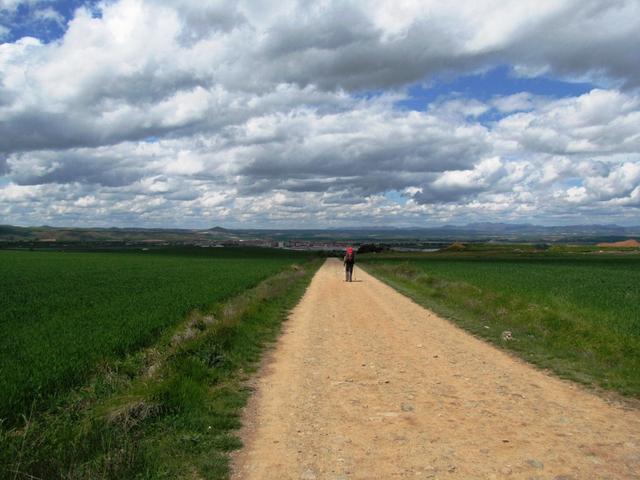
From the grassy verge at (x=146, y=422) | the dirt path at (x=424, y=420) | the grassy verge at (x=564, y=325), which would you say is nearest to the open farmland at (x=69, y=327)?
the grassy verge at (x=146, y=422)

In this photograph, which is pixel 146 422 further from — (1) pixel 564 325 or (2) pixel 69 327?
(1) pixel 564 325

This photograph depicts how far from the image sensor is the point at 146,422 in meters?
7.67

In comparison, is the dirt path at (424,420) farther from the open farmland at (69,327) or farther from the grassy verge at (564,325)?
the open farmland at (69,327)

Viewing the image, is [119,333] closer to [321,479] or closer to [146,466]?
[146,466]

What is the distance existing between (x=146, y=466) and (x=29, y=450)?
132 centimetres

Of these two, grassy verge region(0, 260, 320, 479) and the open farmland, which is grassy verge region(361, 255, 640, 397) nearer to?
grassy verge region(0, 260, 320, 479)

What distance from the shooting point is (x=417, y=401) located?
352 inches

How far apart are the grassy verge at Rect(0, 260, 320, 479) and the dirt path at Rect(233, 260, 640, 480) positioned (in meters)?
0.53

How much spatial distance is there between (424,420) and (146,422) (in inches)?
163

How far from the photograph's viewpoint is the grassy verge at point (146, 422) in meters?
5.97

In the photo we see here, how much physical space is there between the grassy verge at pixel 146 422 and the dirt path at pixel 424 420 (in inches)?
20.9

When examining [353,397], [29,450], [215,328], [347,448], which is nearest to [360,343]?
[215,328]

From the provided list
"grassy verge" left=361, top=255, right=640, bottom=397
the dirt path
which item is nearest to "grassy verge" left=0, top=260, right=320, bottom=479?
the dirt path

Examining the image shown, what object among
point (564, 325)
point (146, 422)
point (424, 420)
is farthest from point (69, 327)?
point (564, 325)
